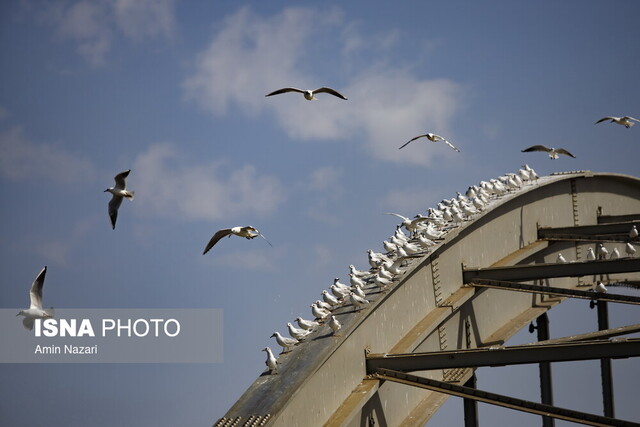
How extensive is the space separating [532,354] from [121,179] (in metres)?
7.37

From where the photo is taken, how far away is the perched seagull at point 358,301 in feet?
55.2

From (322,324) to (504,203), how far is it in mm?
8303

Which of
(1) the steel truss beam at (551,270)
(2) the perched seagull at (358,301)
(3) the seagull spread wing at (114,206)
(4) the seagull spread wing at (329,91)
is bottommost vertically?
(2) the perched seagull at (358,301)

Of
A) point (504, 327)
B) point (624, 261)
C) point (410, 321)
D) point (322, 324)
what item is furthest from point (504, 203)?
point (322, 324)

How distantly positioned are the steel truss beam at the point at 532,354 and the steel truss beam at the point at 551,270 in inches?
190

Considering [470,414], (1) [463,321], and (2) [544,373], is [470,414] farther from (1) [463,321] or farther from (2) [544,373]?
(2) [544,373]

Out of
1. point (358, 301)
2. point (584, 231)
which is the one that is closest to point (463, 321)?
point (358, 301)

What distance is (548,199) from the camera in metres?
26.6

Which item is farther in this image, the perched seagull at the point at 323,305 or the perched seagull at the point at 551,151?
the perched seagull at the point at 551,151

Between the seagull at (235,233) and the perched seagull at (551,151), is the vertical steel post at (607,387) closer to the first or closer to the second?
the perched seagull at (551,151)

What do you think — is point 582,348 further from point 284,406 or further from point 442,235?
point 442,235

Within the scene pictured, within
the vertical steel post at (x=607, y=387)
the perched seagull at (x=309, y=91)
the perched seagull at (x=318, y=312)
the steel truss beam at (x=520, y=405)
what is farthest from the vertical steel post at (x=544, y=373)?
the steel truss beam at (x=520, y=405)

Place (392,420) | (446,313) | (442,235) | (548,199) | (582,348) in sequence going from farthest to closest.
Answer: (548,199) < (442,235) < (446,313) < (392,420) < (582,348)

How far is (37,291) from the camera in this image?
18.1 m
